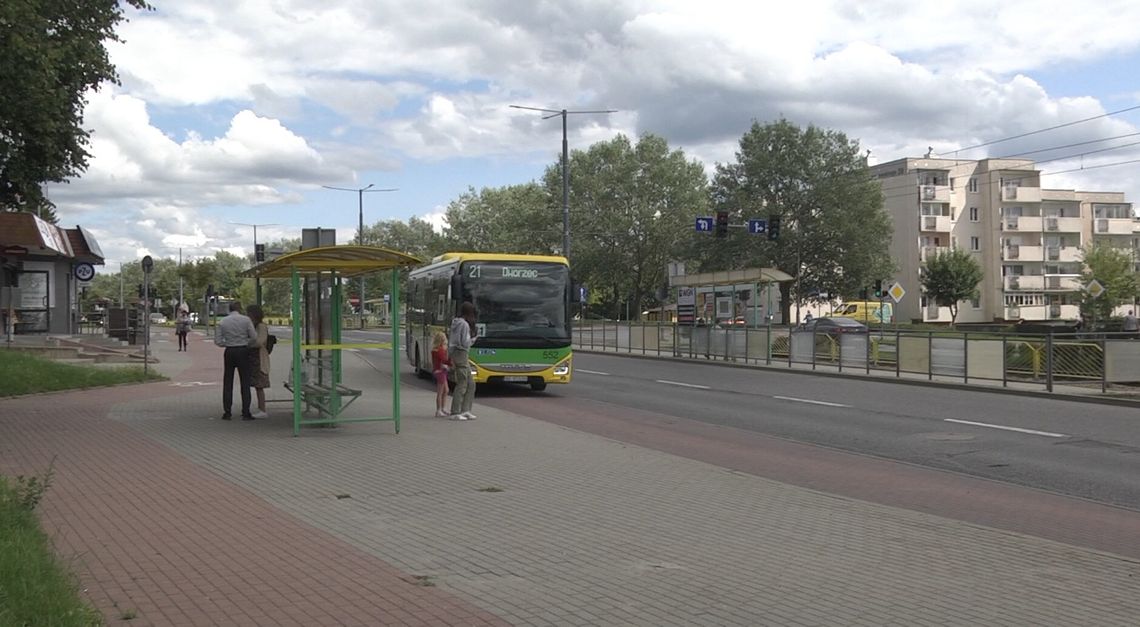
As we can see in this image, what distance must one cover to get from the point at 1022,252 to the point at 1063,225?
561 cm

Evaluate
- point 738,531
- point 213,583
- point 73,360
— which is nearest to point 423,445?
point 738,531

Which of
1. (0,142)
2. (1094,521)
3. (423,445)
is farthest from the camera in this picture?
(0,142)

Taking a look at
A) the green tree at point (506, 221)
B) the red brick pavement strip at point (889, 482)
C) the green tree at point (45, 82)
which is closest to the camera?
the red brick pavement strip at point (889, 482)

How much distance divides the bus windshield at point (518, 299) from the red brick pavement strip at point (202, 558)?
10.6 m

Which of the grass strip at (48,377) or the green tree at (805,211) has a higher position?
the green tree at (805,211)

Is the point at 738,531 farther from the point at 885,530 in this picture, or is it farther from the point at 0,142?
the point at 0,142

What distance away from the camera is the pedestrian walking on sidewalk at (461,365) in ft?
49.3

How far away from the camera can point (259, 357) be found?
47.8 feet

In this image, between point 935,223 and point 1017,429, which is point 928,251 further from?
point 1017,429

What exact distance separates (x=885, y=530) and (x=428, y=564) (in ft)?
11.9

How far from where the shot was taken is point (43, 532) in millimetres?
6188

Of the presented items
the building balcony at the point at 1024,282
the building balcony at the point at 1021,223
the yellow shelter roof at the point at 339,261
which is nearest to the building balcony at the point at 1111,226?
the building balcony at the point at 1021,223

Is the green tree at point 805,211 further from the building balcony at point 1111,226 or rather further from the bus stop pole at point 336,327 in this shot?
the bus stop pole at point 336,327

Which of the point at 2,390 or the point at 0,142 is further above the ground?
the point at 0,142
